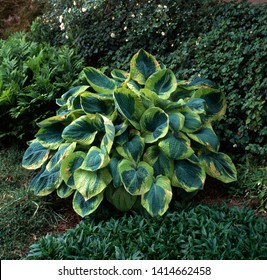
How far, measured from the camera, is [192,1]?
5.98 m

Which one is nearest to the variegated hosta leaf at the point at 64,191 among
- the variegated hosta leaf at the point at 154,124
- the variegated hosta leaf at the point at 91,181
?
the variegated hosta leaf at the point at 91,181

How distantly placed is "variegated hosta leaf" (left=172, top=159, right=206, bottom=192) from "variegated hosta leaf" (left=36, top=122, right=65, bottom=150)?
3.33 ft

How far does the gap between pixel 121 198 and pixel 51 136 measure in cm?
87

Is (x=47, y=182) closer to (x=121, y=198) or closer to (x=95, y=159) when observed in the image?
(x=95, y=159)

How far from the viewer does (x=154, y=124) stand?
4.24 m

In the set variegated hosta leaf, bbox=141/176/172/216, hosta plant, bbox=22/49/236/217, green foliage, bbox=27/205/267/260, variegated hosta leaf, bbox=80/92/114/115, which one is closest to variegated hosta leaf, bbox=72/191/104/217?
hosta plant, bbox=22/49/236/217

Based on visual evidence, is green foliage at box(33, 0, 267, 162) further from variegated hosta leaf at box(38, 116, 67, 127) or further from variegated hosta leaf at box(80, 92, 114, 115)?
variegated hosta leaf at box(38, 116, 67, 127)

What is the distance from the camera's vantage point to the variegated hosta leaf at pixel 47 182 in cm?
438

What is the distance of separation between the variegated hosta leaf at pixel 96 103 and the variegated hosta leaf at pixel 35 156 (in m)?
0.56

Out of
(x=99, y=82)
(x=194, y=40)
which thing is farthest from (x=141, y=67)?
(x=194, y=40)
